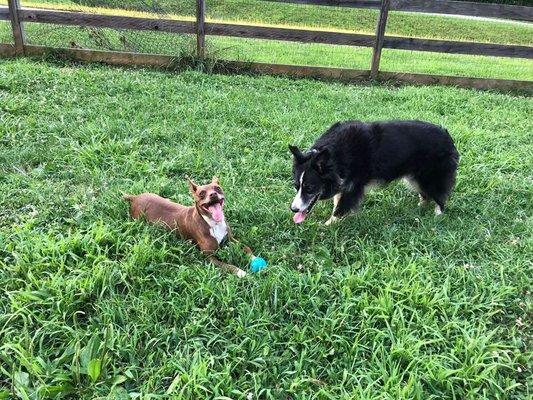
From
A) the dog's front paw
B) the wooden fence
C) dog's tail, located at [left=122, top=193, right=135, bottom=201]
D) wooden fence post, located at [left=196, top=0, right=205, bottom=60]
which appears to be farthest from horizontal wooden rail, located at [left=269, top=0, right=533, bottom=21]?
dog's tail, located at [left=122, top=193, right=135, bottom=201]

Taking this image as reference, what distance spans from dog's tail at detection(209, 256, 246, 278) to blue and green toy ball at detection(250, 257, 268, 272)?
9 cm

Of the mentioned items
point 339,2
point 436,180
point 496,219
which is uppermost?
point 339,2

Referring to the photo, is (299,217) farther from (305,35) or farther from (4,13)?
(4,13)

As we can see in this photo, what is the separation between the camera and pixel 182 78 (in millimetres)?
Result: 7418

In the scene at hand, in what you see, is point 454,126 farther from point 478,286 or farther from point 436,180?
point 478,286

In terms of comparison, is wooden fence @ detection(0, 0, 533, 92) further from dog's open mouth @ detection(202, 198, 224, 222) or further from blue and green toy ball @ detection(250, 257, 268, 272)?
blue and green toy ball @ detection(250, 257, 268, 272)

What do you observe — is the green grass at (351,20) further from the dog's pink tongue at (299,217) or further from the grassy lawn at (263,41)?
the dog's pink tongue at (299,217)

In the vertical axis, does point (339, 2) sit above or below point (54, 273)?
above

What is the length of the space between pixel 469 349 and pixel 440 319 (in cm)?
30

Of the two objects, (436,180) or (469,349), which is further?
(436,180)

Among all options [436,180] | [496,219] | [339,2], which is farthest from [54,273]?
[339,2]

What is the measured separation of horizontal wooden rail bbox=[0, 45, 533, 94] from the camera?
796 cm

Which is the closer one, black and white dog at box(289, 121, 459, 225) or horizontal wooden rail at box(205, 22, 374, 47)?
black and white dog at box(289, 121, 459, 225)

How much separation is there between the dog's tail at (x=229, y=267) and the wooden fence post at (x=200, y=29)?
6097 millimetres
